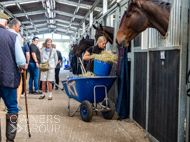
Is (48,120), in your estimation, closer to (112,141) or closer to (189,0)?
(112,141)

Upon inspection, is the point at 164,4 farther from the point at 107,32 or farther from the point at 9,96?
the point at 107,32

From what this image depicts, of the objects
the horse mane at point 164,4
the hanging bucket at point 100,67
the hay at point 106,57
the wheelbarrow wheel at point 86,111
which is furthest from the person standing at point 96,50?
the horse mane at point 164,4

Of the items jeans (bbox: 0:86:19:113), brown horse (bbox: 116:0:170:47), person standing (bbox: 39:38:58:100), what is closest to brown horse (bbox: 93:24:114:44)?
person standing (bbox: 39:38:58:100)

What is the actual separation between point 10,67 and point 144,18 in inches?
70.6

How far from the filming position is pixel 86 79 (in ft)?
13.8

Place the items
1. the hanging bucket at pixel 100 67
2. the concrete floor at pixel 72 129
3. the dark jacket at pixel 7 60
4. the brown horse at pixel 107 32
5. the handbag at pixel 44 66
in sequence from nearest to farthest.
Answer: the dark jacket at pixel 7 60
the concrete floor at pixel 72 129
the hanging bucket at pixel 100 67
the brown horse at pixel 107 32
the handbag at pixel 44 66

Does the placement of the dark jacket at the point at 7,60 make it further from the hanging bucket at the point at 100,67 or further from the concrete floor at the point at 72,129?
the hanging bucket at the point at 100,67

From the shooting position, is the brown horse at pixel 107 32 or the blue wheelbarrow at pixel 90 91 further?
the brown horse at pixel 107 32

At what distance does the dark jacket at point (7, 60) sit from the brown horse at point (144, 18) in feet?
4.87

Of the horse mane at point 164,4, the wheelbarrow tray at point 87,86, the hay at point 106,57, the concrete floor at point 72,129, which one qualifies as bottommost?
the concrete floor at point 72,129

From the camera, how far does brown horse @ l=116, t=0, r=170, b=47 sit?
317 centimetres

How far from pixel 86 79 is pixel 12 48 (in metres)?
1.57

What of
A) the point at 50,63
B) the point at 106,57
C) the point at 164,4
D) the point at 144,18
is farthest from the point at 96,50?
the point at 164,4

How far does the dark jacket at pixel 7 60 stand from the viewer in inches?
112
